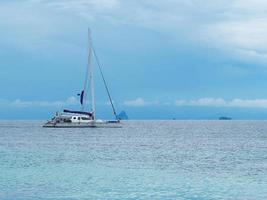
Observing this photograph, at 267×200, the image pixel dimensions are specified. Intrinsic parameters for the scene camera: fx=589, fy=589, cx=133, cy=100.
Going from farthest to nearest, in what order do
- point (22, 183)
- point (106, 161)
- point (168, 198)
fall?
point (106, 161)
point (22, 183)
point (168, 198)

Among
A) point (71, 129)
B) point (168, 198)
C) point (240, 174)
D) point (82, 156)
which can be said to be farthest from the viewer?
point (71, 129)

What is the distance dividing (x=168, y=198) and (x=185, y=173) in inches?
529

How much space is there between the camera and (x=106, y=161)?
59.1 meters

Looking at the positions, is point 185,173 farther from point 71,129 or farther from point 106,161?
point 71,129

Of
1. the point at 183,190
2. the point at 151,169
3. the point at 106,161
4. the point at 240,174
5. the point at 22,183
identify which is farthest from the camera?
the point at 106,161

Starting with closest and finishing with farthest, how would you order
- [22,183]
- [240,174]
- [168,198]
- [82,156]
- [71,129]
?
[168,198] < [22,183] < [240,174] < [82,156] < [71,129]

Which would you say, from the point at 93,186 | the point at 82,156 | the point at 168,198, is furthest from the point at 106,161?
the point at 168,198

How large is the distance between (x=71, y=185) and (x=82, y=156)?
86.2ft

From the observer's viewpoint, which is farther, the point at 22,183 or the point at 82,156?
the point at 82,156

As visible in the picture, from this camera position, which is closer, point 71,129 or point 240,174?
point 240,174

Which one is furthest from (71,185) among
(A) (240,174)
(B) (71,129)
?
(B) (71,129)

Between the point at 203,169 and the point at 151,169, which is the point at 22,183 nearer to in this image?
the point at 151,169

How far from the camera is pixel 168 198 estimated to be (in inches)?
1356

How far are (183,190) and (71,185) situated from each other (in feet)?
25.0
